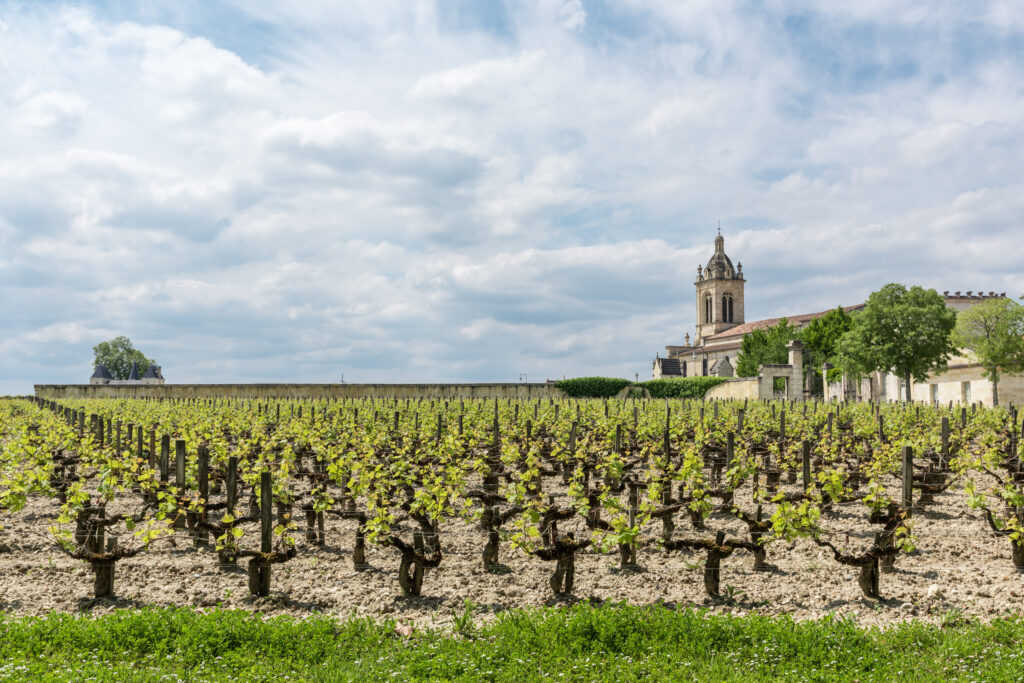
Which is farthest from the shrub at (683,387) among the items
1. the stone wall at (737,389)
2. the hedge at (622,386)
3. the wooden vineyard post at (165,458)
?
the wooden vineyard post at (165,458)

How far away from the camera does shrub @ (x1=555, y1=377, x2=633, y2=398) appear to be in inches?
1964

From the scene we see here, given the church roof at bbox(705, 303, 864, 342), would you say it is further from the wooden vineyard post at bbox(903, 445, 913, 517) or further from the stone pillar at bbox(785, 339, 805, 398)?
the wooden vineyard post at bbox(903, 445, 913, 517)

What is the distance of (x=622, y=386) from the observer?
52844 mm

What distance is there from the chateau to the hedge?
7.12 ft

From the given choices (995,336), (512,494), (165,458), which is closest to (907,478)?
(512,494)

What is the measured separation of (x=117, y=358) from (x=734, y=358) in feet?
230

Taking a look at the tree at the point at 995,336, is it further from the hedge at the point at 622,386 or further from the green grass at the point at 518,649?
the green grass at the point at 518,649

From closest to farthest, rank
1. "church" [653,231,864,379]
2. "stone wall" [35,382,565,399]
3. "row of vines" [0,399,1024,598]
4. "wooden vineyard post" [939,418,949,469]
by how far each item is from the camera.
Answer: "row of vines" [0,399,1024,598] → "wooden vineyard post" [939,418,949,469] → "stone wall" [35,382,565,399] → "church" [653,231,864,379]

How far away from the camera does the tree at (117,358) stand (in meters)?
81.6

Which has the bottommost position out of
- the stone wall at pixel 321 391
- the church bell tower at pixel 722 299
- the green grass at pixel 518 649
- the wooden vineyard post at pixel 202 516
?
the green grass at pixel 518 649

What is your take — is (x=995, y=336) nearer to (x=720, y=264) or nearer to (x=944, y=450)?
(x=944, y=450)

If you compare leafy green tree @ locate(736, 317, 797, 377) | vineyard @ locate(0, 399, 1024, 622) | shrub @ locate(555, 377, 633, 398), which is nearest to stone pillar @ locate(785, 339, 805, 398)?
shrub @ locate(555, 377, 633, 398)

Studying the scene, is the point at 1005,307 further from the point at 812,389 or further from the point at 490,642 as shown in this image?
the point at 490,642

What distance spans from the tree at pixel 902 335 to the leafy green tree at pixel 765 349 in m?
Answer: 22.4
